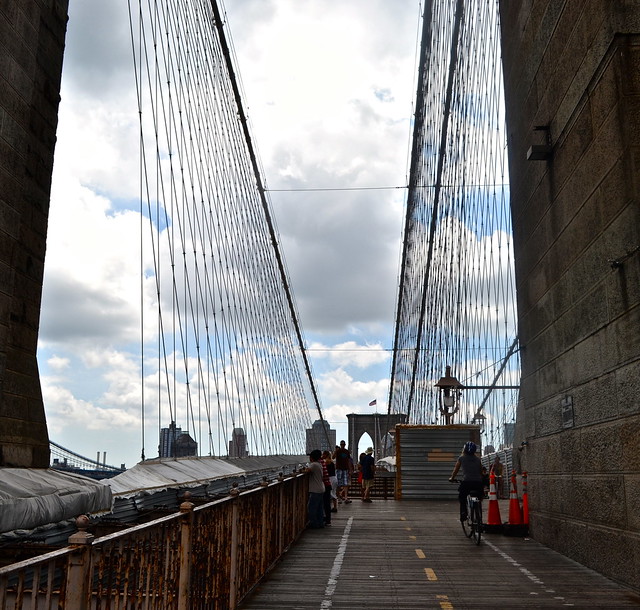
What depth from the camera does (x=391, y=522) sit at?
1309cm

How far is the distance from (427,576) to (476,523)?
2.84 m

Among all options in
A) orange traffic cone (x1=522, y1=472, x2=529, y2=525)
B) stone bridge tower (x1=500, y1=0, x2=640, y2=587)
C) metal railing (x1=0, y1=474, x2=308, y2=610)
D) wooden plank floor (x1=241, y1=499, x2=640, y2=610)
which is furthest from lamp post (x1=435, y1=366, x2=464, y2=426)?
metal railing (x1=0, y1=474, x2=308, y2=610)

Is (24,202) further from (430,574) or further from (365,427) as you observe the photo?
(365,427)

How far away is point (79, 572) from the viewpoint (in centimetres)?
250

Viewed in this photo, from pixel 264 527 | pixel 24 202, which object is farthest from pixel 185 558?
pixel 24 202

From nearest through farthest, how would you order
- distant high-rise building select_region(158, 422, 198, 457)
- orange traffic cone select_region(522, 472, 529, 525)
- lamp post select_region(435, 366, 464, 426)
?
orange traffic cone select_region(522, 472, 529, 525)
distant high-rise building select_region(158, 422, 198, 457)
lamp post select_region(435, 366, 464, 426)

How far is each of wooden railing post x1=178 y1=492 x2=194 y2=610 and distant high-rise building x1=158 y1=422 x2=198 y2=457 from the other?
11.7 meters

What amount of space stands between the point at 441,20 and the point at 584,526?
2696 centimetres

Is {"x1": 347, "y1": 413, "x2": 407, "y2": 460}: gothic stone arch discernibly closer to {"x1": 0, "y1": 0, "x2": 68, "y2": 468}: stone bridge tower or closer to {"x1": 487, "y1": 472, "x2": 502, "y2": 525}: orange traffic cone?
{"x1": 487, "y1": 472, "x2": 502, "y2": 525}: orange traffic cone

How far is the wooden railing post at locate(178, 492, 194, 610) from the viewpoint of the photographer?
3.88 meters

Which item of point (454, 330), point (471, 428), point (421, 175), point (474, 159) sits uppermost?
point (421, 175)

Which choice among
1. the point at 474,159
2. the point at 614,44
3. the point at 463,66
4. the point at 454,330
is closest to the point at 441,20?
the point at 463,66

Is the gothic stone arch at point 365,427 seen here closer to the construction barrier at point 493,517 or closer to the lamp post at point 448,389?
the lamp post at point 448,389

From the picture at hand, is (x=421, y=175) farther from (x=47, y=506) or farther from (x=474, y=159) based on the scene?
(x=47, y=506)
